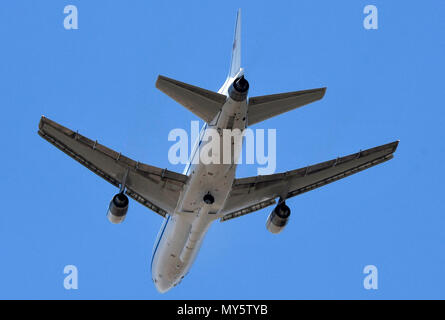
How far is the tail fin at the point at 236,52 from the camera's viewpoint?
30.9 m

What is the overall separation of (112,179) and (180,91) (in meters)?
7.03

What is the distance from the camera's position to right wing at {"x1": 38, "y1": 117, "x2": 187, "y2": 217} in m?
30.0

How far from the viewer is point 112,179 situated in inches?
1242

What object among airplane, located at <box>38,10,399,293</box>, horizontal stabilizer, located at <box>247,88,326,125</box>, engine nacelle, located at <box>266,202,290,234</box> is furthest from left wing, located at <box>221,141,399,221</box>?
horizontal stabilizer, located at <box>247,88,326,125</box>

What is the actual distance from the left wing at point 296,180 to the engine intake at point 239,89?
243 inches

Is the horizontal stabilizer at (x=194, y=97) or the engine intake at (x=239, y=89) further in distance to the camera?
the engine intake at (x=239, y=89)

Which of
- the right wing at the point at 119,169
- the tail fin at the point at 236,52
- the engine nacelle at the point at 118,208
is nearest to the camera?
the right wing at the point at 119,169

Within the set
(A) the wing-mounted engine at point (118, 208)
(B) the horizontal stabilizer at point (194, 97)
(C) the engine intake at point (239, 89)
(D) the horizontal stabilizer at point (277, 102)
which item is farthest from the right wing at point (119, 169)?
(C) the engine intake at point (239, 89)

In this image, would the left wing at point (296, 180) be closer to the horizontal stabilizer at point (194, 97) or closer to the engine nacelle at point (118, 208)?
the engine nacelle at point (118, 208)

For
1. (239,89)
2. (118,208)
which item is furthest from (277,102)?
(118,208)

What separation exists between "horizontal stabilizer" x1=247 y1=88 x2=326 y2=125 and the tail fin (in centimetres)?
306

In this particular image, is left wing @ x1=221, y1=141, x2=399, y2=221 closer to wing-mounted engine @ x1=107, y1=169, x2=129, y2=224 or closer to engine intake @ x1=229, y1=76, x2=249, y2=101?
wing-mounted engine @ x1=107, y1=169, x2=129, y2=224

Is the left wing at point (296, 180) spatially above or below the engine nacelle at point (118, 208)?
above

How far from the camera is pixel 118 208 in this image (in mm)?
30141
